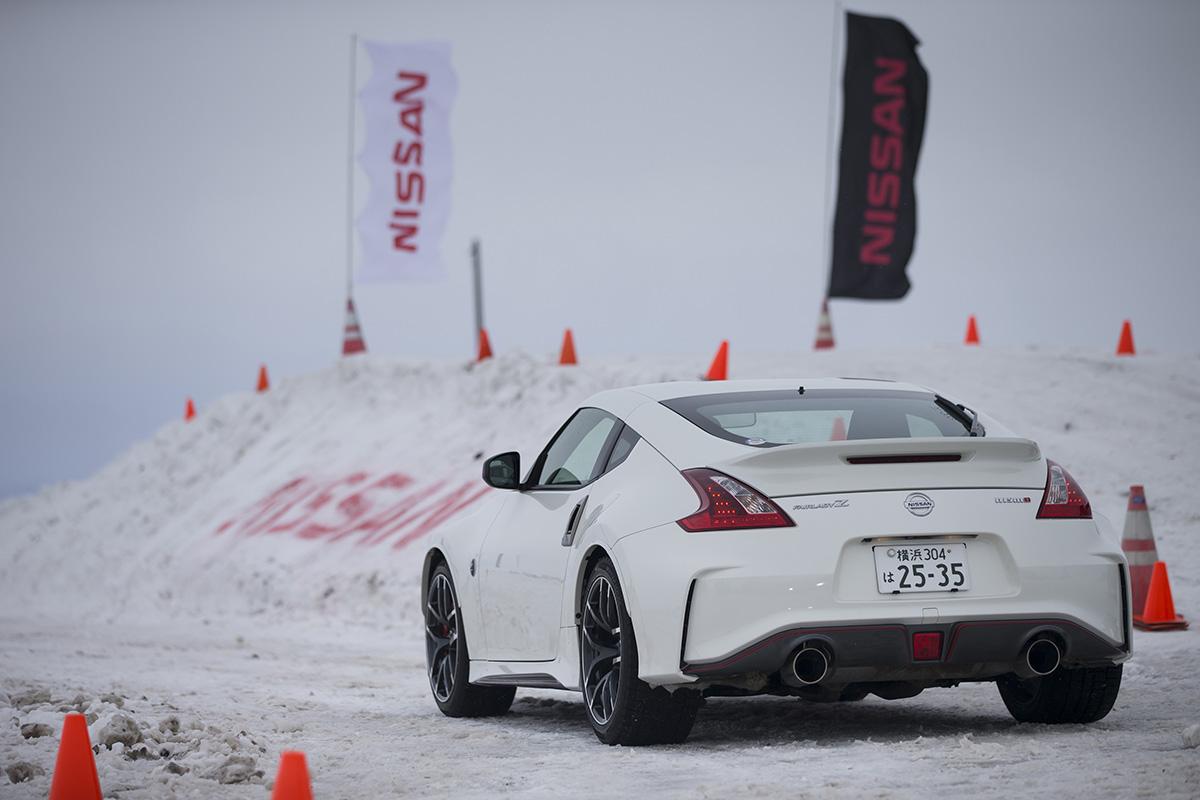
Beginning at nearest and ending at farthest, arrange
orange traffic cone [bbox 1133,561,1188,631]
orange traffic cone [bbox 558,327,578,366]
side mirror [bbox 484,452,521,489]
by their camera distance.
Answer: side mirror [bbox 484,452,521,489]
orange traffic cone [bbox 1133,561,1188,631]
orange traffic cone [bbox 558,327,578,366]

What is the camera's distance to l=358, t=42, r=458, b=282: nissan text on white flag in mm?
26422

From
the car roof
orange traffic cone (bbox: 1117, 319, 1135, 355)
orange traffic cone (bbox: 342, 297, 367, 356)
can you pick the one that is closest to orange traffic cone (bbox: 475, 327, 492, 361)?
orange traffic cone (bbox: 342, 297, 367, 356)

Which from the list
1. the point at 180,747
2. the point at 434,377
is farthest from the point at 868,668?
the point at 434,377

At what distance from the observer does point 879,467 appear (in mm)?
6066

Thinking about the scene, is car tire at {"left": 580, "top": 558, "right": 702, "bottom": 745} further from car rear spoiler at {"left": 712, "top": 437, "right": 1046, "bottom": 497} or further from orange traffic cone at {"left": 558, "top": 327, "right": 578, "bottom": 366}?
orange traffic cone at {"left": 558, "top": 327, "right": 578, "bottom": 366}

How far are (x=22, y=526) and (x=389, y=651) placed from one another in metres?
17.3

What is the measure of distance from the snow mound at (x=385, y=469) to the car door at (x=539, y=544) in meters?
6.94

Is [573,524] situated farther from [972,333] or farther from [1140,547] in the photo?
[972,333]

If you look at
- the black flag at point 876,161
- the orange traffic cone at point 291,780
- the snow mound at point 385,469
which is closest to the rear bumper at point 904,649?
the orange traffic cone at point 291,780

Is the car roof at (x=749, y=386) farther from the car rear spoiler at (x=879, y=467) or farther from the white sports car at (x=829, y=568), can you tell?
the car rear spoiler at (x=879, y=467)

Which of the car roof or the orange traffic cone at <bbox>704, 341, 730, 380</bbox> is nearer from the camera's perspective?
the car roof

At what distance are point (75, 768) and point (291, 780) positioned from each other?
3.03 ft

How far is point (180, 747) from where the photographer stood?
6.19m

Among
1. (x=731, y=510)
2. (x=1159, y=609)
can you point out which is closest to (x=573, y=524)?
(x=731, y=510)
